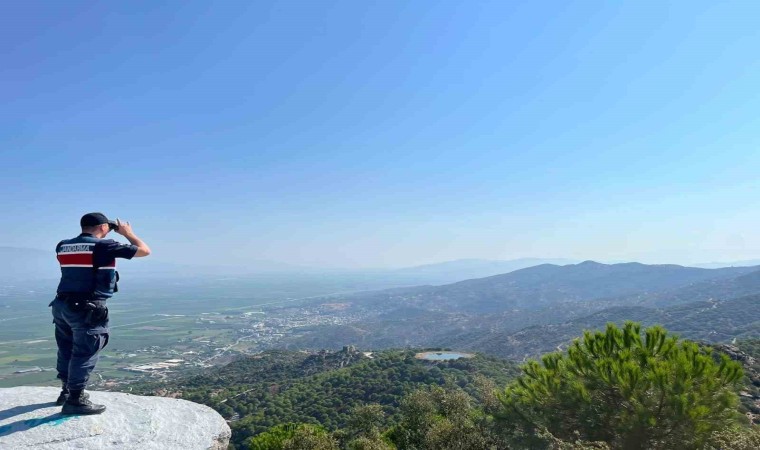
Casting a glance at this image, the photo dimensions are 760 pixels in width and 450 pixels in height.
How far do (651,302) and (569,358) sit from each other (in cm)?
16904

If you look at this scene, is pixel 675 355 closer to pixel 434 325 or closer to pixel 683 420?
pixel 683 420

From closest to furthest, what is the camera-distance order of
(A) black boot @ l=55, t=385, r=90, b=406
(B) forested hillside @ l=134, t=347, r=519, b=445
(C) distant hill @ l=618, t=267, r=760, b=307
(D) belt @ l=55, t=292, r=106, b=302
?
(D) belt @ l=55, t=292, r=106, b=302
(A) black boot @ l=55, t=385, r=90, b=406
(B) forested hillside @ l=134, t=347, r=519, b=445
(C) distant hill @ l=618, t=267, r=760, b=307

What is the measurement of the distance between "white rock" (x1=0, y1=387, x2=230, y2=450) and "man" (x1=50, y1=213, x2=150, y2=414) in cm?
38

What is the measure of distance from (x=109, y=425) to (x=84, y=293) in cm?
223

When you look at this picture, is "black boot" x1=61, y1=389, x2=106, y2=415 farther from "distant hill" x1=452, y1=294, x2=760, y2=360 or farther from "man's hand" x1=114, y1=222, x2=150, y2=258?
"distant hill" x1=452, y1=294, x2=760, y2=360

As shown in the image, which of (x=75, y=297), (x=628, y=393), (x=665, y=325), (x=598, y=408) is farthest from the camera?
(x=665, y=325)

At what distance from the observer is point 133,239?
22.2 feet

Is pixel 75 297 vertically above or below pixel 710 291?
above

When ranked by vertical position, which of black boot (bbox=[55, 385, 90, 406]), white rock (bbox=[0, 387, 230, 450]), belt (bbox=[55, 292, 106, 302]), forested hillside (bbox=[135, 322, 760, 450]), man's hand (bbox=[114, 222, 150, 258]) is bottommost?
forested hillside (bbox=[135, 322, 760, 450])

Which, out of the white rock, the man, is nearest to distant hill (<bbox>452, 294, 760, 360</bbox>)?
the white rock

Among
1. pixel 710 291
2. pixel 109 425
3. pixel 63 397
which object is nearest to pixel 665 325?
pixel 710 291

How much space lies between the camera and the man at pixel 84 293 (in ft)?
20.6

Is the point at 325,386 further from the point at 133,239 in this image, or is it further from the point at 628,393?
the point at 133,239

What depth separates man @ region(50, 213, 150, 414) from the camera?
6.27 metres
